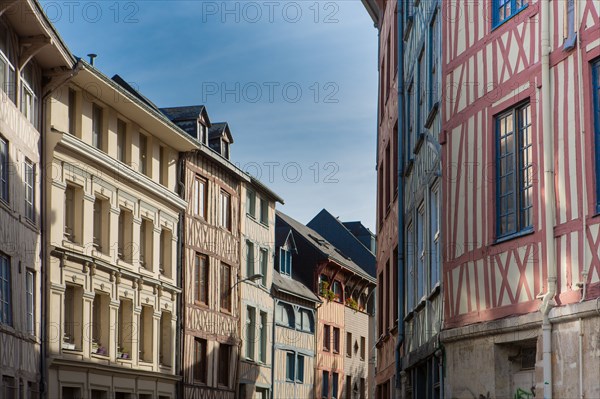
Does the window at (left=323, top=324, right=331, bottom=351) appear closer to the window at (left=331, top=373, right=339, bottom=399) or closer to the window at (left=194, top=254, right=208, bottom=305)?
the window at (left=331, top=373, right=339, bottom=399)

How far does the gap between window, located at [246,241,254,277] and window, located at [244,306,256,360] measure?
125cm

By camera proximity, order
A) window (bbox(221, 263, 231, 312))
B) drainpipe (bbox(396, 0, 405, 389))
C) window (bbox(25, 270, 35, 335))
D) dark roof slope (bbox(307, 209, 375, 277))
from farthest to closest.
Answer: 1. dark roof slope (bbox(307, 209, 375, 277))
2. window (bbox(221, 263, 231, 312))
3. window (bbox(25, 270, 35, 335))
4. drainpipe (bbox(396, 0, 405, 389))

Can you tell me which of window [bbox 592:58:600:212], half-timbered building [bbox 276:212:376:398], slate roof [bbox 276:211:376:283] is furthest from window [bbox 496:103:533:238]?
slate roof [bbox 276:211:376:283]

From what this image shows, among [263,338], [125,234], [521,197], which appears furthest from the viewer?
[263,338]

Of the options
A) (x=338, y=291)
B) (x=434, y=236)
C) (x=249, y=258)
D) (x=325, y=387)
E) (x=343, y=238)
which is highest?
(x=343, y=238)

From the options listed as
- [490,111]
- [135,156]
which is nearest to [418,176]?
[490,111]

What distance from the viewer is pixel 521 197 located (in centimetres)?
1238

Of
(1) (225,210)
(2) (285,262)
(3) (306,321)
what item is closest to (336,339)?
(3) (306,321)

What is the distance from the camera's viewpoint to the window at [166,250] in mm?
31484

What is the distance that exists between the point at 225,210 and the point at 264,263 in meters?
4.71

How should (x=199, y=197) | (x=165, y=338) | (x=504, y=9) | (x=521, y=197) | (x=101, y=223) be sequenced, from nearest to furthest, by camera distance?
(x=521, y=197), (x=504, y=9), (x=101, y=223), (x=165, y=338), (x=199, y=197)

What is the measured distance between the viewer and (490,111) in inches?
517

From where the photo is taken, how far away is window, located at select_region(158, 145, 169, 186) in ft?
A: 104

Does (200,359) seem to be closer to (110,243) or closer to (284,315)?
(110,243)
